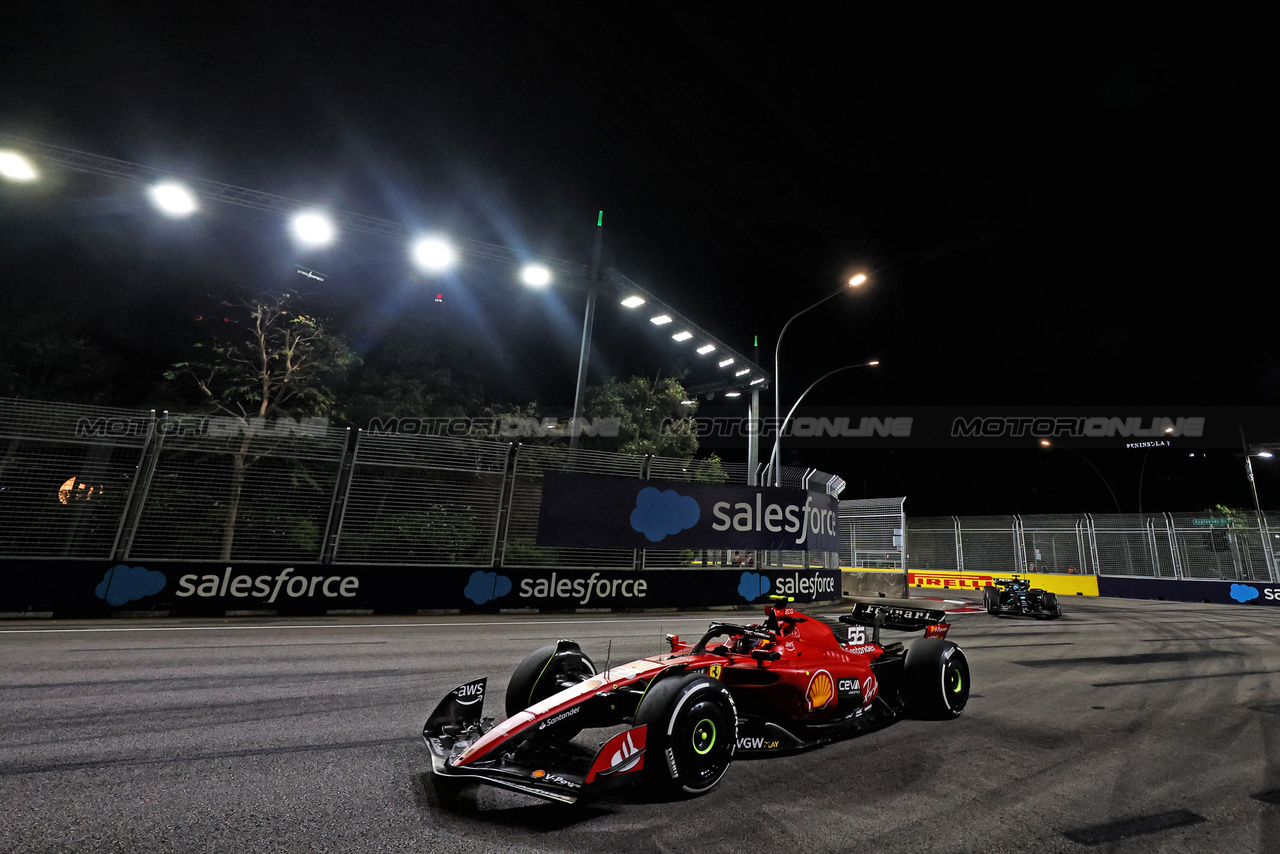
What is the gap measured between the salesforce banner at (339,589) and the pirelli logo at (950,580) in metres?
15.0

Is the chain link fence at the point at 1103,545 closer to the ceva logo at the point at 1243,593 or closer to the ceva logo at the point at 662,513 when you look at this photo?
the ceva logo at the point at 1243,593

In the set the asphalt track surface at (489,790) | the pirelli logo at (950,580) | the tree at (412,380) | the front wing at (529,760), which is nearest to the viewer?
the asphalt track surface at (489,790)

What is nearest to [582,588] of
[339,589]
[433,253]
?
[339,589]

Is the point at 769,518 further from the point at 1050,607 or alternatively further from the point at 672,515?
the point at 1050,607

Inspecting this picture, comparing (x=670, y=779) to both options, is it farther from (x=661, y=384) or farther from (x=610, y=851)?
(x=661, y=384)

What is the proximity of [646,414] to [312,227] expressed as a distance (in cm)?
1422

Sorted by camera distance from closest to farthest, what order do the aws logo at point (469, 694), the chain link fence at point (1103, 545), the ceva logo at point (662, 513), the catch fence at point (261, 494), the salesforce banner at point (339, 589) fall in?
the aws logo at point (469, 694)
the salesforce banner at point (339, 589)
the catch fence at point (261, 494)
the ceva logo at point (662, 513)
the chain link fence at point (1103, 545)

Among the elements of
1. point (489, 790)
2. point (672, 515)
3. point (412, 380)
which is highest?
point (412, 380)

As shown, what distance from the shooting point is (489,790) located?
292cm

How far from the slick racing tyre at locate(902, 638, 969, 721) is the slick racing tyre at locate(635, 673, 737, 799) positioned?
232 cm

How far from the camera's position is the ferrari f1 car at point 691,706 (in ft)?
9.05

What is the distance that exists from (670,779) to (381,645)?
5418mm

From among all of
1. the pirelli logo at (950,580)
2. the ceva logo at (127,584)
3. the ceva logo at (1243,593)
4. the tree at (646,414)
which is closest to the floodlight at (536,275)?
the tree at (646,414)

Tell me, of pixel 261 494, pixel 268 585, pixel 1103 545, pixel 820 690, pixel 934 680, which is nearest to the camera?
pixel 820 690
